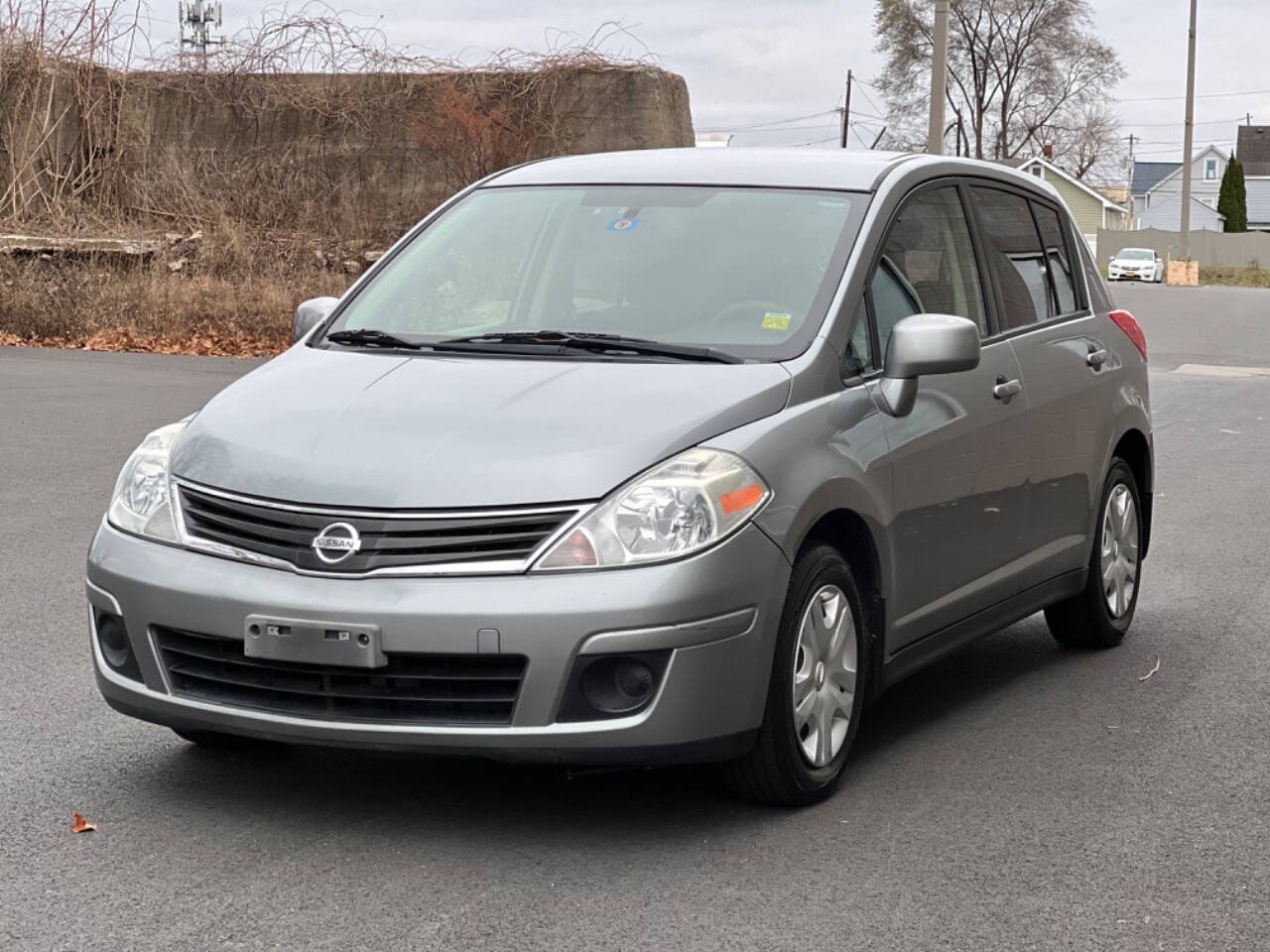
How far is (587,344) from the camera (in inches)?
213

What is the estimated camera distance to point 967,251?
6.38 meters

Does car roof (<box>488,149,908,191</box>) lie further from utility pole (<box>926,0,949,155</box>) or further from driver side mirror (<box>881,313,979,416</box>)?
utility pole (<box>926,0,949,155</box>)

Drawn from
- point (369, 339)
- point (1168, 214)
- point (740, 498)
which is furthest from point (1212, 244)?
point (740, 498)

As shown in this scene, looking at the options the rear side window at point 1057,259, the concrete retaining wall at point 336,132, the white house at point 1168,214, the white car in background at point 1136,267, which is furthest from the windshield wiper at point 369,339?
the white house at point 1168,214

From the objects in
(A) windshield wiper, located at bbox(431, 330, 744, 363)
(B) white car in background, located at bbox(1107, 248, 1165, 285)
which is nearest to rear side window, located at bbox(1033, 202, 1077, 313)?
(A) windshield wiper, located at bbox(431, 330, 744, 363)

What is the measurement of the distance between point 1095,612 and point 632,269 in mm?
2397

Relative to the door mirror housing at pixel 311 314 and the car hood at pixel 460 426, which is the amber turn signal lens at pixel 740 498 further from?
the door mirror housing at pixel 311 314

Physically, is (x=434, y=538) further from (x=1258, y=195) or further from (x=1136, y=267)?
(x=1258, y=195)

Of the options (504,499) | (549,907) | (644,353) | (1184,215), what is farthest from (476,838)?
(1184,215)

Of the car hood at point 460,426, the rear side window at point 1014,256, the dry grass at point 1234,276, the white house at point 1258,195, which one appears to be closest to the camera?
the car hood at point 460,426

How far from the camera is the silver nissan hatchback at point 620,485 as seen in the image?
14.9 feet

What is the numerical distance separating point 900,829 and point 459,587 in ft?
4.17

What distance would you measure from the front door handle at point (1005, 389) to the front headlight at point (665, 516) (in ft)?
5.32

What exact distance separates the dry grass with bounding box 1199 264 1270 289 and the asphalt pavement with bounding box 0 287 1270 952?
72.0 meters
